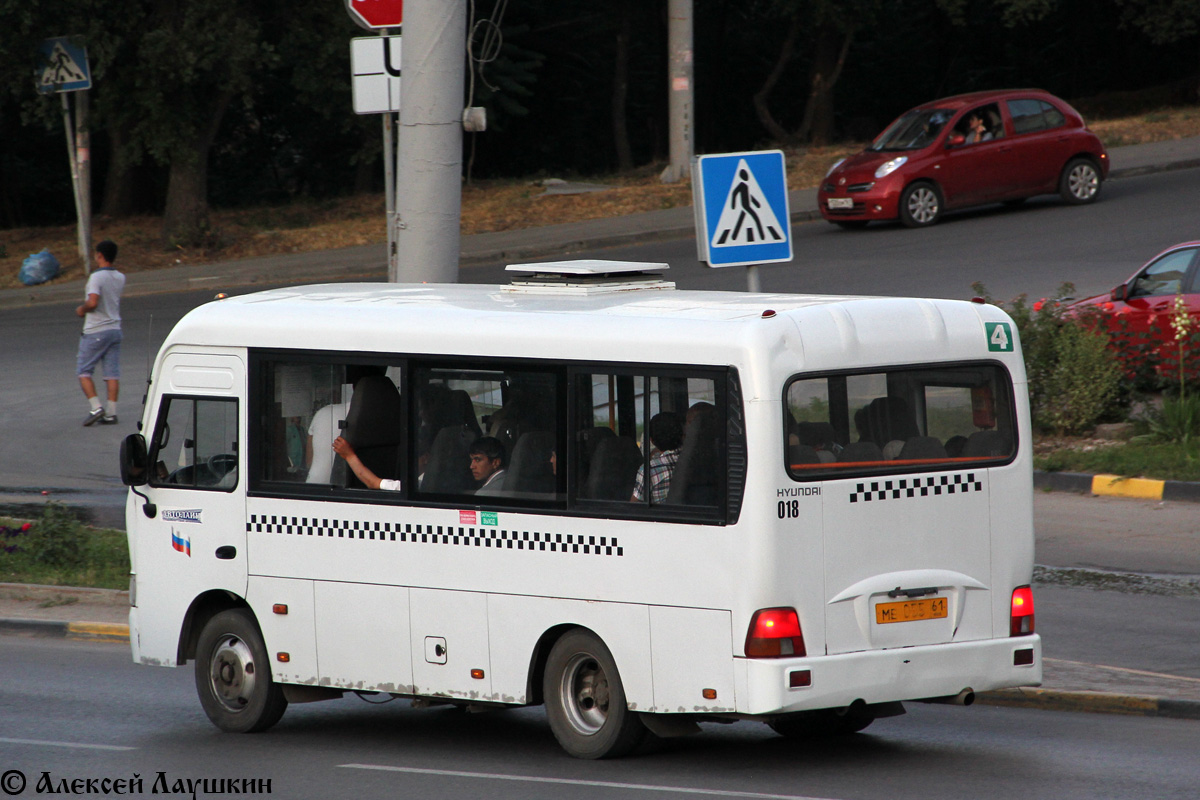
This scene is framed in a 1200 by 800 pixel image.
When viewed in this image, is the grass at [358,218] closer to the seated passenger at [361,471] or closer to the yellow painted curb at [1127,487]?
the yellow painted curb at [1127,487]

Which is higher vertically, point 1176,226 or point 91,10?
point 91,10

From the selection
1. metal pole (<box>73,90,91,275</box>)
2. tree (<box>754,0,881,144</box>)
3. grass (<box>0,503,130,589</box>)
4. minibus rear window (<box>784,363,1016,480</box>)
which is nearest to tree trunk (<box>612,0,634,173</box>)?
tree (<box>754,0,881,144</box>)

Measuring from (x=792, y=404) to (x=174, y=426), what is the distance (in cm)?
364

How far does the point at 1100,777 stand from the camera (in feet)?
24.0

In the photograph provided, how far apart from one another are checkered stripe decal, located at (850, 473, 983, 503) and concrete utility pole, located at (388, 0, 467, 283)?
430cm

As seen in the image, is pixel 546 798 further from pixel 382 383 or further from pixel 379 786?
pixel 382 383

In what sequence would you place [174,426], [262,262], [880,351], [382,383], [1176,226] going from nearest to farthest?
[880,351] < [382,383] < [174,426] < [1176,226] < [262,262]

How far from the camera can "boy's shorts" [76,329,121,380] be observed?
17.5 meters

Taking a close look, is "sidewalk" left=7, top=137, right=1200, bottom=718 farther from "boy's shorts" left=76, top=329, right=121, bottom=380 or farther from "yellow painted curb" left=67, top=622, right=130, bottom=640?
"boy's shorts" left=76, top=329, right=121, bottom=380

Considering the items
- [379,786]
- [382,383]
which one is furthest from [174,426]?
[379,786]

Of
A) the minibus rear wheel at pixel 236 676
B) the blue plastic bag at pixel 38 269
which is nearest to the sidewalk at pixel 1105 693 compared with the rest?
the minibus rear wheel at pixel 236 676

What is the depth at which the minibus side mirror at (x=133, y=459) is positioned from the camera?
8.89 m

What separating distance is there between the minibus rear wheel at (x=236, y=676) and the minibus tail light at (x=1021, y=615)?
3.79m

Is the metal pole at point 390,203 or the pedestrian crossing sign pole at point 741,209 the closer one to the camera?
the pedestrian crossing sign pole at point 741,209
